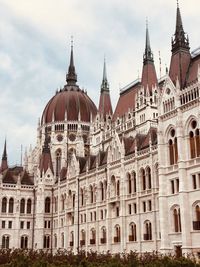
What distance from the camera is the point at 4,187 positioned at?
3194 inches

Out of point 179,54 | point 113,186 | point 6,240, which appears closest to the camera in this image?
point 179,54

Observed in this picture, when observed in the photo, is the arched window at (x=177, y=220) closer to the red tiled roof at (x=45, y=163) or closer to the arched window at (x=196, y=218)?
the arched window at (x=196, y=218)

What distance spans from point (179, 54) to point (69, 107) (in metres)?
62.5

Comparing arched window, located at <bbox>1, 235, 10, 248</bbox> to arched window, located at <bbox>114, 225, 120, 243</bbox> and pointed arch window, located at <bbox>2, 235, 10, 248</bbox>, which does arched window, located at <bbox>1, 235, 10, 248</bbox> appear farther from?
arched window, located at <bbox>114, 225, 120, 243</bbox>

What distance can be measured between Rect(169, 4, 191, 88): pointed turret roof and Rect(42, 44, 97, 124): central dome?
59563 millimetres

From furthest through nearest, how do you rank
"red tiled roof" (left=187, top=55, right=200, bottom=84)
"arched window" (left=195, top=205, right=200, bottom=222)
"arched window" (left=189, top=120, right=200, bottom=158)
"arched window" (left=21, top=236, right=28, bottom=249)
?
1. "arched window" (left=21, top=236, right=28, bottom=249)
2. "red tiled roof" (left=187, top=55, right=200, bottom=84)
3. "arched window" (left=189, top=120, right=200, bottom=158)
4. "arched window" (left=195, top=205, right=200, bottom=222)

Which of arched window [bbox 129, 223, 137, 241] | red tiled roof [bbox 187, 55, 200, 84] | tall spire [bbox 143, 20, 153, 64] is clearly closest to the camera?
red tiled roof [bbox 187, 55, 200, 84]

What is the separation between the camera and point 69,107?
109938 mm

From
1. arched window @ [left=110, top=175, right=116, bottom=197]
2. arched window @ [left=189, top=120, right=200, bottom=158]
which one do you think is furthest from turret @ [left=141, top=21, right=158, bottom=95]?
arched window @ [left=189, top=120, right=200, bottom=158]

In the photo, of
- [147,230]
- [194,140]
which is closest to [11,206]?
[147,230]

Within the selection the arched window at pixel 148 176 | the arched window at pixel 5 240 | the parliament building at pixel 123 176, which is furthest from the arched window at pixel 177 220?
the arched window at pixel 5 240

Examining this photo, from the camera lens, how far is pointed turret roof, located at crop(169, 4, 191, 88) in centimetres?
4917

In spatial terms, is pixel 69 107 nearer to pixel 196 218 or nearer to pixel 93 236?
pixel 93 236

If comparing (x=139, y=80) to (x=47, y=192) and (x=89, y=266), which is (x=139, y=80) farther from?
(x=89, y=266)
